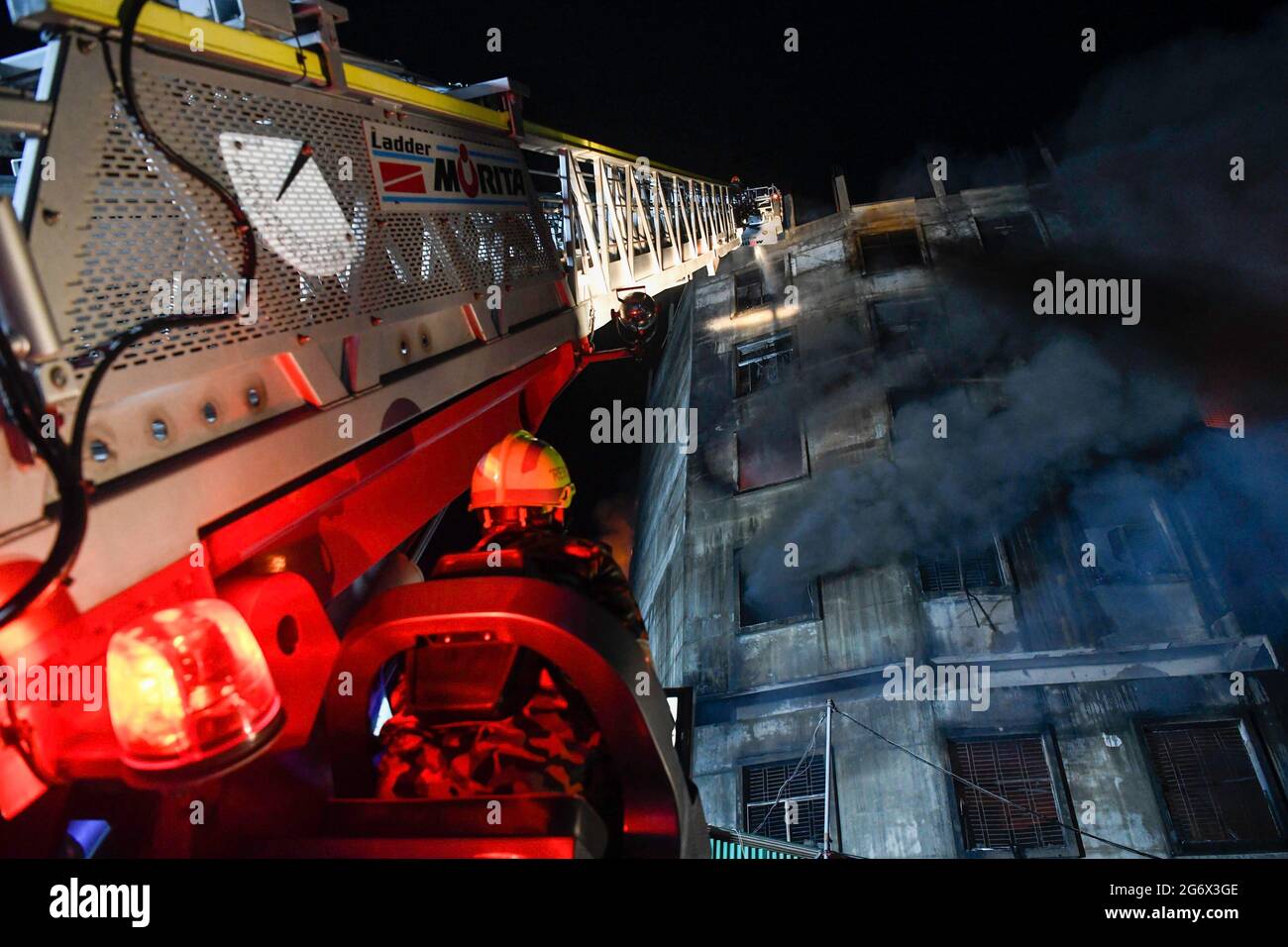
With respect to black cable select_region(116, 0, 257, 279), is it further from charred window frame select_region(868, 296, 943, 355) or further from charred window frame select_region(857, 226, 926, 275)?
charred window frame select_region(857, 226, 926, 275)

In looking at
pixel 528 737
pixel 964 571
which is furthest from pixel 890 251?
pixel 528 737

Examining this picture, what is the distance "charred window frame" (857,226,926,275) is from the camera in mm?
18031

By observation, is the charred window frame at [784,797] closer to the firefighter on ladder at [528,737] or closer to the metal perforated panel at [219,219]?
the firefighter on ladder at [528,737]

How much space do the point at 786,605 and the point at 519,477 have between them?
12.1 metres

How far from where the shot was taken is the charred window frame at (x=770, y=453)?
1616cm

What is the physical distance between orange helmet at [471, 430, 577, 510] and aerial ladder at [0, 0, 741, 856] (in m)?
0.28

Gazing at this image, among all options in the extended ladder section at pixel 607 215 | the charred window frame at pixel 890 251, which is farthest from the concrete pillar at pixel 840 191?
the extended ladder section at pixel 607 215

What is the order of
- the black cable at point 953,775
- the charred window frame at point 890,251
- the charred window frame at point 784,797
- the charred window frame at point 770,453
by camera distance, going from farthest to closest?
the charred window frame at point 890,251 → the charred window frame at point 770,453 → the charred window frame at point 784,797 → the black cable at point 953,775

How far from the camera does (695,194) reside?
39.8ft

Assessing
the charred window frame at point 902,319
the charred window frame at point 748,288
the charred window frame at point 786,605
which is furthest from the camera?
the charred window frame at point 748,288

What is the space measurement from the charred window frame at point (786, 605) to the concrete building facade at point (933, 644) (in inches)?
1.9

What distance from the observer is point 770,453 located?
16.7 meters

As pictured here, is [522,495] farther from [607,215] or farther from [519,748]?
[607,215]
